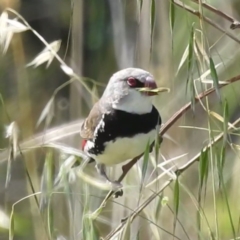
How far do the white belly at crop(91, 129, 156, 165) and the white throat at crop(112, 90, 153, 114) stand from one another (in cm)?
5

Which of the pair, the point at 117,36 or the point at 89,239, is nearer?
the point at 89,239

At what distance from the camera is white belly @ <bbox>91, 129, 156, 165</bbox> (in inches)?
46.0

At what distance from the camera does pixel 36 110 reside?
6.59 feet

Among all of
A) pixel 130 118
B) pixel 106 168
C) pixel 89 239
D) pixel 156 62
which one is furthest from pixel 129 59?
pixel 89 239

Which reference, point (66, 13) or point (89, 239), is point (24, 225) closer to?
point (66, 13)

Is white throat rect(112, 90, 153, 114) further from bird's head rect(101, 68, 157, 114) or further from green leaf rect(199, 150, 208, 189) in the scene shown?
green leaf rect(199, 150, 208, 189)

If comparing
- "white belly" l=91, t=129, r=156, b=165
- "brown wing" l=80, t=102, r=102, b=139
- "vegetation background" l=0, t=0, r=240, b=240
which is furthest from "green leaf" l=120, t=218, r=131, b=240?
"brown wing" l=80, t=102, r=102, b=139

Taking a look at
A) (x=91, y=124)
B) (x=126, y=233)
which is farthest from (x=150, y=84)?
(x=126, y=233)

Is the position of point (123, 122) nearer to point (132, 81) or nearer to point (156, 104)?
point (132, 81)

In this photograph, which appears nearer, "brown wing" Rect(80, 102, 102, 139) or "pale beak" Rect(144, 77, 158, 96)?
"pale beak" Rect(144, 77, 158, 96)

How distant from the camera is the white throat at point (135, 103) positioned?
1206mm

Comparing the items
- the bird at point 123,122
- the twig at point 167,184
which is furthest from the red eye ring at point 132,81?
the twig at point 167,184

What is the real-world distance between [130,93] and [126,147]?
10 cm

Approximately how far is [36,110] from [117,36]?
37 centimetres
